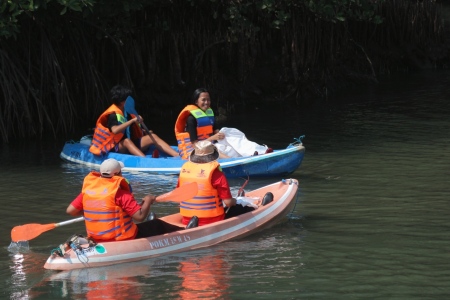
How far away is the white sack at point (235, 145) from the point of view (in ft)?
42.4

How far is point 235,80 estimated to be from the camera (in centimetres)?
2002

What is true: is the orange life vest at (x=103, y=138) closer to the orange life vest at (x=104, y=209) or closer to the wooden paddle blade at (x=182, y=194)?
the wooden paddle blade at (x=182, y=194)

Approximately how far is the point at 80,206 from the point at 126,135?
17.5ft

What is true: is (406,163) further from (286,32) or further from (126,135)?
(286,32)

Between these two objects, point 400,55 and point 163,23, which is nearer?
point 163,23

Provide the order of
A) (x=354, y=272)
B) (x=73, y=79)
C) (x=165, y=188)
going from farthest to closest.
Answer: (x=73, y=79), (x=165, y=188), (x=354, y=272)

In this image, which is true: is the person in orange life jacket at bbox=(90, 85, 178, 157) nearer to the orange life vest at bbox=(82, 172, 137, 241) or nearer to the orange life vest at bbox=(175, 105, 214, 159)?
the orange life vest at bbox=(175, 105, 214, 159)

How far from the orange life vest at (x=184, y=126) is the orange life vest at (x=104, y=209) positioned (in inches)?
168

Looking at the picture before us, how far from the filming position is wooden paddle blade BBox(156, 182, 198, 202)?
8773mm

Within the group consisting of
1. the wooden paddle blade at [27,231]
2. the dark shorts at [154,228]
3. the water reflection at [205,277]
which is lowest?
the water reflection at [205,277]

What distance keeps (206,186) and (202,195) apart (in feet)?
0.31

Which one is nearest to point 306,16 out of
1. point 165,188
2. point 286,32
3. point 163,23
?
point 286,32

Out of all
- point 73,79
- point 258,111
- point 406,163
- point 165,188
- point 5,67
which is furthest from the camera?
point 258,111

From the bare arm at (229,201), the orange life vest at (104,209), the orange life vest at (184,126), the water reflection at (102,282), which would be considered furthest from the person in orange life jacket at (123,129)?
the water reflection at (102,282)
